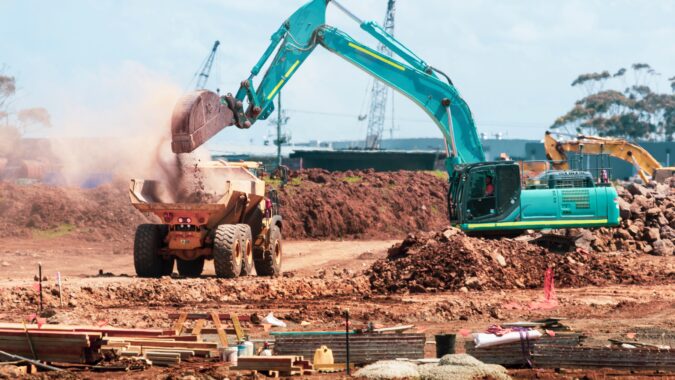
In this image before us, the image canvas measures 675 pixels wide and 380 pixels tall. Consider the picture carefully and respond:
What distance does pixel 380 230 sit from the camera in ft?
143

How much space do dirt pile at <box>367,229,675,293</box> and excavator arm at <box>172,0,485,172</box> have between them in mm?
2778

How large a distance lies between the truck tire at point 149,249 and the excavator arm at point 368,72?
9.85 ft

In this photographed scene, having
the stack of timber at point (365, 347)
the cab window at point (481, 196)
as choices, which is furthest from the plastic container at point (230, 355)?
the cab window at point (481, 196)

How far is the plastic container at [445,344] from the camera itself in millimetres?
14227

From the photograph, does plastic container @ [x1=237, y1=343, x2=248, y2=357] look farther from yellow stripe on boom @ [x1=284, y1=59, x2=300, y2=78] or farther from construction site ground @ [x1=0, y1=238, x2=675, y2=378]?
yellow stripe on boom @ [x1=284, y1=59, x2=300, y2=78]

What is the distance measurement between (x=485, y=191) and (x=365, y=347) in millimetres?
12299

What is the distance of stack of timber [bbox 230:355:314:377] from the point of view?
13.2 m

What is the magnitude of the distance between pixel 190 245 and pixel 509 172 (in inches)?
308

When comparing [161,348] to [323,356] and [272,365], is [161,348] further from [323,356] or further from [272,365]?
[323,356]

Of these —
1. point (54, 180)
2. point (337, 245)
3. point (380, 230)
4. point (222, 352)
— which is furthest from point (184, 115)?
point (54, 180)

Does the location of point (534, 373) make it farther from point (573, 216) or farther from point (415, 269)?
point (573, 216)

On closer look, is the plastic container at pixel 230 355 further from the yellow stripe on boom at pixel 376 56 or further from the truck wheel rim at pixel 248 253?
the yellow stripe on boom at pixel 376 56

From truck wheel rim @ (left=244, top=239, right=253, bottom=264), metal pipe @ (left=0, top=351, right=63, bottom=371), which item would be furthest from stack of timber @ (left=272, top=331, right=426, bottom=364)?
truck wheel rim @ (left=244, top=239, right=253, bottom=264)

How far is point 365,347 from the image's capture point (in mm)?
14109
